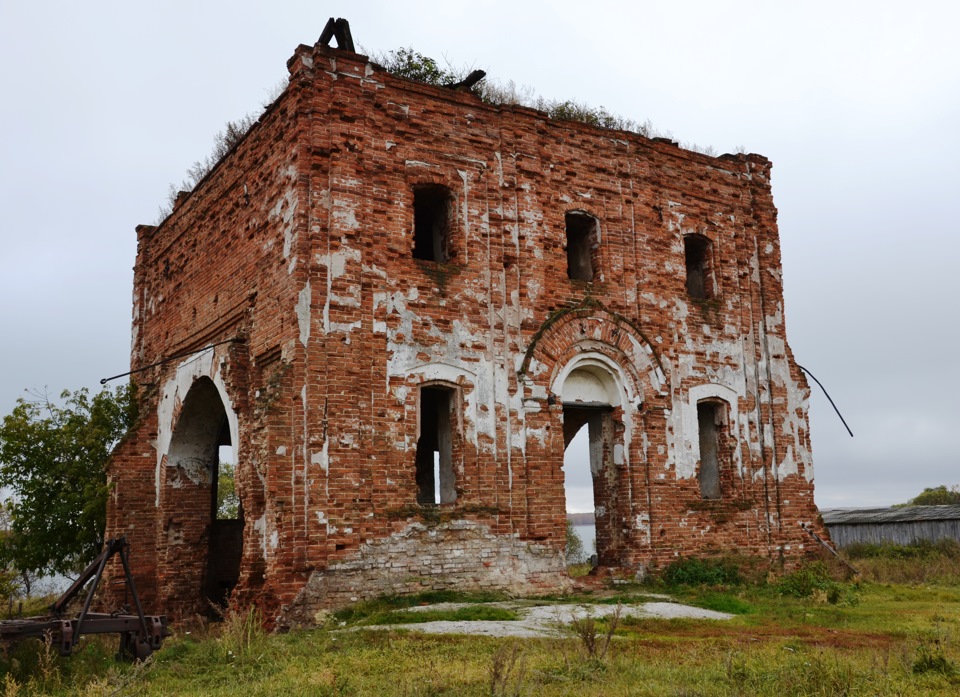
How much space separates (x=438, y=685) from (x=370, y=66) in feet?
29.0

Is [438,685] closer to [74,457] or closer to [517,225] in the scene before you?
[517,225]

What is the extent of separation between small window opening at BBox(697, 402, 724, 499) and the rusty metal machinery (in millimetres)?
9141

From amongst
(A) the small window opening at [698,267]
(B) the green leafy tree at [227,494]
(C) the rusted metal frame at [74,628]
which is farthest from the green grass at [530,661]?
(B) the green leafy tree at [227,494]

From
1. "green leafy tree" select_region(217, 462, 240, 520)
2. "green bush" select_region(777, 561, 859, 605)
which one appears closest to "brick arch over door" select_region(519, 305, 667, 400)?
"green bush" select_region(777, 561, 859, 605)

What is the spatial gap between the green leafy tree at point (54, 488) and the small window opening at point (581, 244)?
887 centimetres

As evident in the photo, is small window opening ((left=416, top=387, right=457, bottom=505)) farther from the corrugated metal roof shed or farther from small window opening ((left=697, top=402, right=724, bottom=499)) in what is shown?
the corrugated metal roof shed

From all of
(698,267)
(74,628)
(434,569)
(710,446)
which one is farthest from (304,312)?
(698,267)

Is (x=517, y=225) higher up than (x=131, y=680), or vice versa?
(x=517, y=225)

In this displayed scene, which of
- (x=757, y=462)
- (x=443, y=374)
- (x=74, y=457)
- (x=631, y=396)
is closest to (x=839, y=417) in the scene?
(x=757, y=462)

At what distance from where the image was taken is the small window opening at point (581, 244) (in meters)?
14.6

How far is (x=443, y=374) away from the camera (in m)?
12.4

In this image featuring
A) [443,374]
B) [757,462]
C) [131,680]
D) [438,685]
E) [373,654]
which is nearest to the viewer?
[438,685]

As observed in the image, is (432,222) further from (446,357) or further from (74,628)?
(74,628)

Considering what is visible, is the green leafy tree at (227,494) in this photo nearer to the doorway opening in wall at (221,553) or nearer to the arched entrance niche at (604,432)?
the doorway opening in wall at (221,553)
